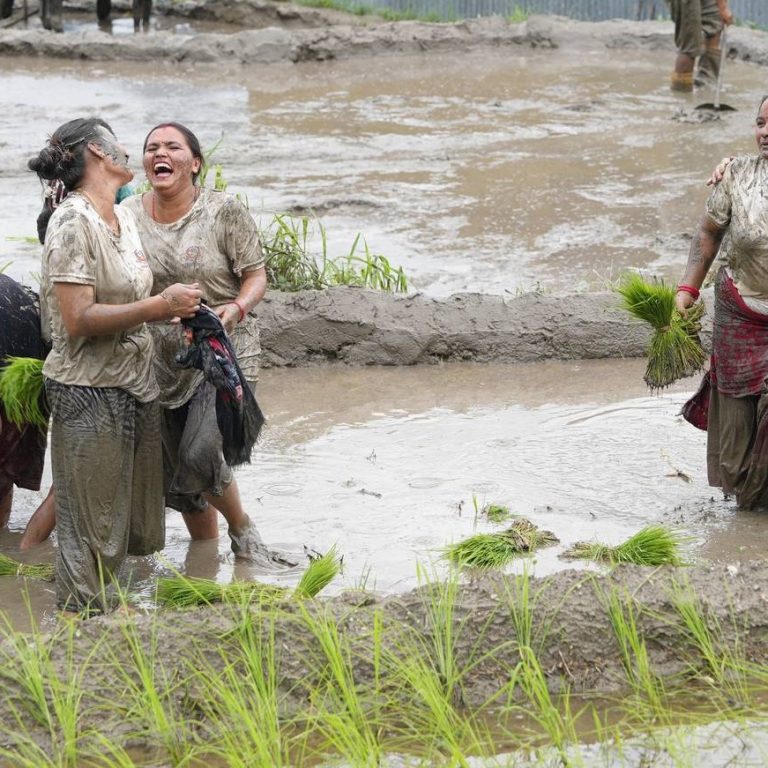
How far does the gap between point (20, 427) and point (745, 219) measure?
282 centimetres

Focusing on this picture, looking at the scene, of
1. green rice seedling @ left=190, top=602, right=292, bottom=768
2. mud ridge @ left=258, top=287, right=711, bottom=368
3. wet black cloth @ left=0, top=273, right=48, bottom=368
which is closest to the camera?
green rice seedling @ left=190, top=602, right=292, bottom=768

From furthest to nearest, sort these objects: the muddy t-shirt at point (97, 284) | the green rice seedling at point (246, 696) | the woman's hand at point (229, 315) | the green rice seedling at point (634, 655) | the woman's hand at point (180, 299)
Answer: the woman's hand at point (229, 315) → the woman's hand at point (180, 299) → the muddy t-shirt at point (97, 284) → the green rice seedling at point (634, 655) → the green rice seedling at point (246, 696)

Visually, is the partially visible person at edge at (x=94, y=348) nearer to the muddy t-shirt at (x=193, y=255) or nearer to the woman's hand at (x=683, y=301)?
the muddy t-shirt at (x=193, y=255)

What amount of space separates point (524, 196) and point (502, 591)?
270 inches

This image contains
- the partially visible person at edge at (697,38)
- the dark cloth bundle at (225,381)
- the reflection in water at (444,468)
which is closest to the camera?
the dark cloth bundle at (225,381)

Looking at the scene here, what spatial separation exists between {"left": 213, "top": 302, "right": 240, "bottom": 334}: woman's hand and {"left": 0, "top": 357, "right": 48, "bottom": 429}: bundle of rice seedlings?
651 millimetres

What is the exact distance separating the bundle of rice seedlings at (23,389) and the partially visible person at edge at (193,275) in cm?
42

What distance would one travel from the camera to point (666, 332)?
5773mm

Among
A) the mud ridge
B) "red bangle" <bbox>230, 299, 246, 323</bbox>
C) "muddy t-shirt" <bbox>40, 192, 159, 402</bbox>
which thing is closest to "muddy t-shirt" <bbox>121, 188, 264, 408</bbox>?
"red bangle" <bbox>230, 299, 246, 323</bbox>

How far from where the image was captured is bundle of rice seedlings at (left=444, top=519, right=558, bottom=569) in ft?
16.1

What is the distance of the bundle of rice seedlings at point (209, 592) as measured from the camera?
13.8 feet

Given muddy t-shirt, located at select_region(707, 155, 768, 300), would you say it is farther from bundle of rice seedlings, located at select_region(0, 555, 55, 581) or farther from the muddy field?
bundle of rice seedlings, located at select_region(0, 555, 55, 581)

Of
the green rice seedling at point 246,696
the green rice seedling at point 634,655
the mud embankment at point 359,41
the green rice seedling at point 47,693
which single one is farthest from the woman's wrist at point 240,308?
the mud embankment at point 359,41

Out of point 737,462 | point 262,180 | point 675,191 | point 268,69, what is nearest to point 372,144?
point 262,180
